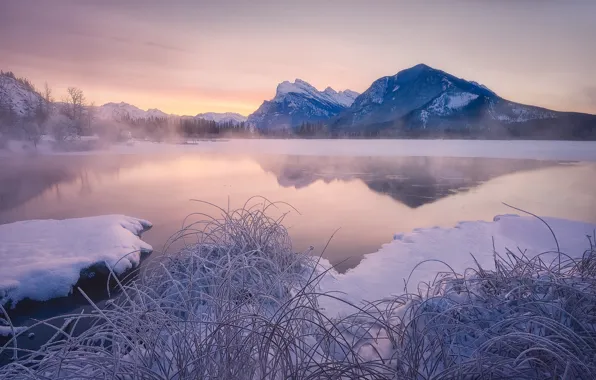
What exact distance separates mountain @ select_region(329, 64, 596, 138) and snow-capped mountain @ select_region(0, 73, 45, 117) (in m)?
55.1

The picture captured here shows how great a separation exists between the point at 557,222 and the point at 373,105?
199075 mm

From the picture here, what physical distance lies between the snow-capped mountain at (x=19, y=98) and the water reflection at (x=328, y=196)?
17369mm

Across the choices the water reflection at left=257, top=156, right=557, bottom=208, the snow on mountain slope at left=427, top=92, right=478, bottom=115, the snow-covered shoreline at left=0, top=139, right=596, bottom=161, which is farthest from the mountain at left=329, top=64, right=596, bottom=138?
the water reflection at left=257, top=156, right=557, bottom=208

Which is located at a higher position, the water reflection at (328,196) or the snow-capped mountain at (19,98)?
the snow-capped mountain at (19,98)

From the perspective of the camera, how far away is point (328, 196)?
1012 cm

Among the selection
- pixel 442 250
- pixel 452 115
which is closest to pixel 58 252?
pixel 442 250

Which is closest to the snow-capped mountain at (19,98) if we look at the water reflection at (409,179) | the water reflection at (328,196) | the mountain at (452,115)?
the water reflection at (328,196)

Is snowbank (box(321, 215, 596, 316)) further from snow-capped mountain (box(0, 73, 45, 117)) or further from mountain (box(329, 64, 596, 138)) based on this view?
mountain (box(329, 64, 596, 138))

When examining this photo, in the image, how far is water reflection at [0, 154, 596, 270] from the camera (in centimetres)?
692

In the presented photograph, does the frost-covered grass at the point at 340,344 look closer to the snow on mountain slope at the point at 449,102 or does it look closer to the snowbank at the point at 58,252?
the snowbank at the point at 58,252

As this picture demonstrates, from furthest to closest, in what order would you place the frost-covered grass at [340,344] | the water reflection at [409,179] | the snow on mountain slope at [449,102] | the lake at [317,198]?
1. the snow on mountain slope at [449,102]
2. the water reflection at [409,179]
3. the lake at [317,198]
4. the frost-covered grass at [340,344]

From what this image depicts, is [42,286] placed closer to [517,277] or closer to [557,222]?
[517,277]

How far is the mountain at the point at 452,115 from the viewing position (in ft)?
220

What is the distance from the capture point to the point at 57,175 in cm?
1419
